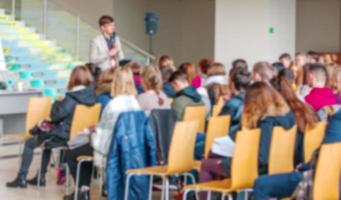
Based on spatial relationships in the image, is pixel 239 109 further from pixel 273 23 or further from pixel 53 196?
pixel 273 23

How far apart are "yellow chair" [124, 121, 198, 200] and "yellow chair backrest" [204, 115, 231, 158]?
0.15 metres

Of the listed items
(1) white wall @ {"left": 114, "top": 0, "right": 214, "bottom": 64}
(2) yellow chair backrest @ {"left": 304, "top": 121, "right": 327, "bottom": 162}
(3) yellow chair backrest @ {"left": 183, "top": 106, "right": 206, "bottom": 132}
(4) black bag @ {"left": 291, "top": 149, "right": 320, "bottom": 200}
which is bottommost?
(4) black bag @ {"left": 291, "top": 149, "right": 320, "bottom": 200}

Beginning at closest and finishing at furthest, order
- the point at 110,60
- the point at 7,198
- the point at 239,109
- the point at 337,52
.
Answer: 1. the point at 239,109
2. the point at 7,198
3. the point at 110,60
4. the point at 337,52

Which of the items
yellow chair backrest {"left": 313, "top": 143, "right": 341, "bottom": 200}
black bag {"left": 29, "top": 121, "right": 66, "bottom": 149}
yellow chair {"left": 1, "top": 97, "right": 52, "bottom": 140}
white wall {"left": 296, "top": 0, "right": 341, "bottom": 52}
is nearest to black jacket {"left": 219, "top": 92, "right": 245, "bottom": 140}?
yellow chair backrest {"left": 313, "top": 143, "right": 341, "bottom": 200}

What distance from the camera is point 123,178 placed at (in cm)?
654

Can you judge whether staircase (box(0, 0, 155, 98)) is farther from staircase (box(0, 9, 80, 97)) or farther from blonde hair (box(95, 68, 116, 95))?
blonde hair (box(95, 68, 116, 95))

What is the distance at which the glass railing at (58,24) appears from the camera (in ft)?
53.1

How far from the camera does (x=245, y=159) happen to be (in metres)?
5.32

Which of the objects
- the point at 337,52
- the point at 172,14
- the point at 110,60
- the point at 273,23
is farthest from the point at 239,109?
the point at 172,14

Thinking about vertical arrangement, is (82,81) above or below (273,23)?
below

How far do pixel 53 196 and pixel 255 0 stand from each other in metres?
9.13

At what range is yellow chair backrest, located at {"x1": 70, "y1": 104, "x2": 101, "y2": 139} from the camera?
742cm

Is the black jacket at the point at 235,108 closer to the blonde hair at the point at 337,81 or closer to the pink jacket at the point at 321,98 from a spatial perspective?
the pink jacket at the point at 321,98

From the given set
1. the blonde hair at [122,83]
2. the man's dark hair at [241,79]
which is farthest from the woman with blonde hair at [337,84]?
the blonde hair at [122,83]
